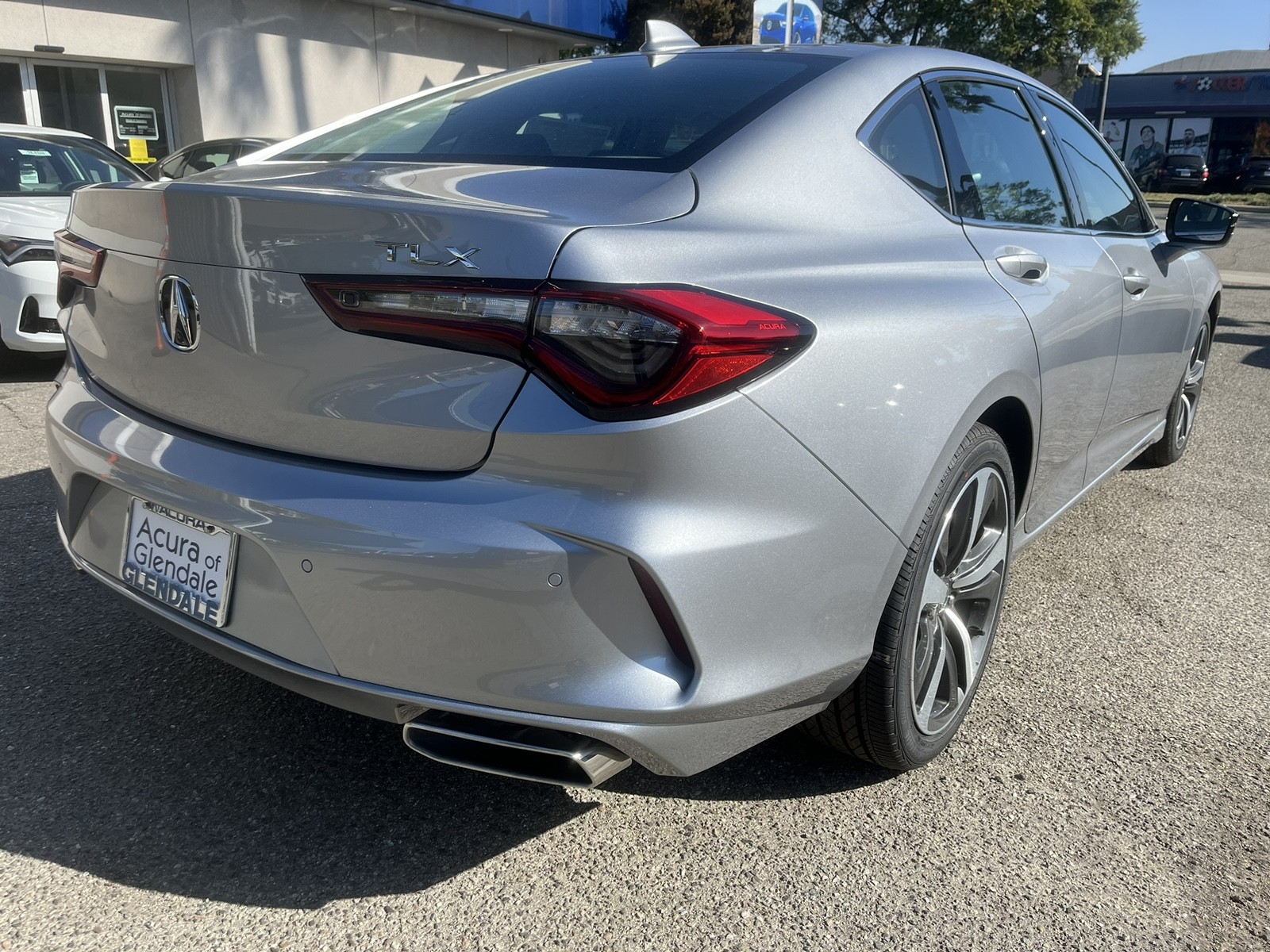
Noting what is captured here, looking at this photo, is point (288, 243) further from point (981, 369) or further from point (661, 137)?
point (981, 369)

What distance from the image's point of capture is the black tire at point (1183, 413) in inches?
180

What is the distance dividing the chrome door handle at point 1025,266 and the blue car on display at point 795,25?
883 cm

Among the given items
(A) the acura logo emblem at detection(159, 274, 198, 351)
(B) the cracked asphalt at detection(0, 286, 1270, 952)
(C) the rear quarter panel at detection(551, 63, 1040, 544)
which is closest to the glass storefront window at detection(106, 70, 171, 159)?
(B) the cracked asphalt at detection(0, 286, 1270, 952)

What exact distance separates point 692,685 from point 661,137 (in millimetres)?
1078

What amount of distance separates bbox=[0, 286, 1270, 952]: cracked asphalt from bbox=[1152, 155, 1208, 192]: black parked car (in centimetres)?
3439

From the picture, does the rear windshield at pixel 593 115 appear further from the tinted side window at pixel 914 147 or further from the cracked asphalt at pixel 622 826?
the cracked asphalt at pixel 622 826

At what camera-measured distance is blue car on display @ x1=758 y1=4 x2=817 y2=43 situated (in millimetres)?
10969

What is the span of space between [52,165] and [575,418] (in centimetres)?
666

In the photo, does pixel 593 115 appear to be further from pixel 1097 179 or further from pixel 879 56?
pixel 1097 179

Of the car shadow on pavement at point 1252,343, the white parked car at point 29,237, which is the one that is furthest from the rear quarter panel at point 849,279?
the car shadow on pavement at point 1252,343

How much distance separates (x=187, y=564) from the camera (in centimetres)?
198

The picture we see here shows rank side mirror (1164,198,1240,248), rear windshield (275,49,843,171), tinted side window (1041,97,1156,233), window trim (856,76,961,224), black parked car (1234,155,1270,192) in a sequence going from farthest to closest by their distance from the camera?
black parked car (1234,155,1270,192) < side mirror (1164,198,1240,248) < tinted side window (1041,97,1156,233) < window trim (856,76,961,224) < rear windshield (275,49,843,171)

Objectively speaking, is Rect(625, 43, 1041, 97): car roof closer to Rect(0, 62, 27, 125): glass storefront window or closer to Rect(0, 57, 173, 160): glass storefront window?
Rect(0, 57, 173, 160): glass storefront window

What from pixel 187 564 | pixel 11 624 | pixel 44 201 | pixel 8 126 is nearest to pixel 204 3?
pixel 8 126
